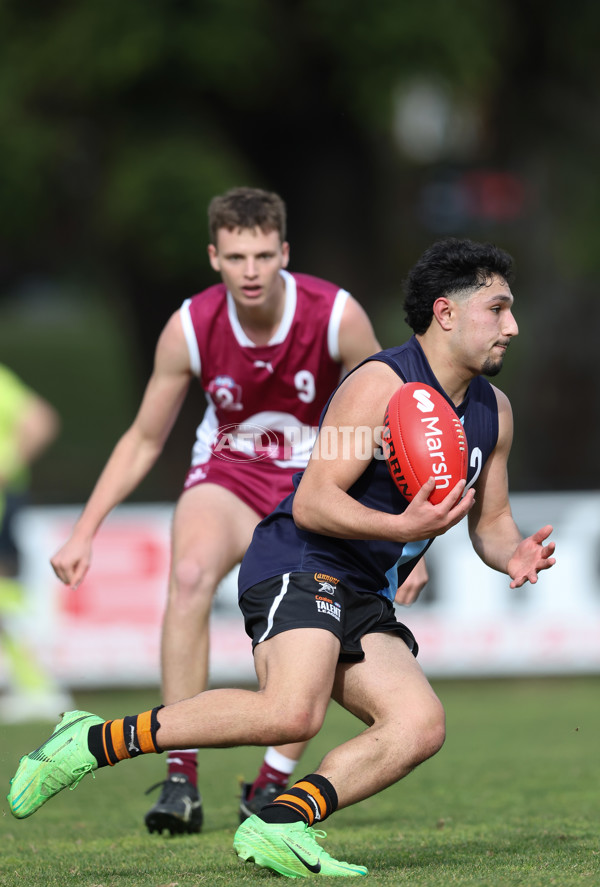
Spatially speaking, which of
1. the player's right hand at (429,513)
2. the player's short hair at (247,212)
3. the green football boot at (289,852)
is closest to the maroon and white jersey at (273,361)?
the player's short hair at (247,212)

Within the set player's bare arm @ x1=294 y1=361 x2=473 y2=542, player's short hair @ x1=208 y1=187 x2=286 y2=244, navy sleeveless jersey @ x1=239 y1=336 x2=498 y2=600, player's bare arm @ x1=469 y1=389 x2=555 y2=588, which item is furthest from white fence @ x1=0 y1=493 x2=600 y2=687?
player's bare arm @ x1=294 y1=361 x2=473 y2=542

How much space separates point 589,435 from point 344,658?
12.6 meters

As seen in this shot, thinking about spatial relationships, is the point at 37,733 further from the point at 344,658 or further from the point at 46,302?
the point at 46,302

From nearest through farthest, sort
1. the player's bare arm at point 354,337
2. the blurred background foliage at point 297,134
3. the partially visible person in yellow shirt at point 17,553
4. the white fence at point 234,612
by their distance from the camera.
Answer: the player's bare arm at point 354,337 → the partially visible person in yellow shirt at point 17,553 → the white fence at point 234,612 → the blurred background foliage at point 297,134

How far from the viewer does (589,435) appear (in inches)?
647

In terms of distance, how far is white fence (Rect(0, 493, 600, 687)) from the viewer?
10656 millimetres

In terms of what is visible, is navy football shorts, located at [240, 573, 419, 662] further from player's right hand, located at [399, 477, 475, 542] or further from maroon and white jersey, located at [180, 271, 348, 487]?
maroon and white jersey, located at [180, 271, 348, 487]

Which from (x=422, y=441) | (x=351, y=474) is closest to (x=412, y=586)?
(x=351, y=474)

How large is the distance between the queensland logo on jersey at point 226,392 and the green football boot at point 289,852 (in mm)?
2078

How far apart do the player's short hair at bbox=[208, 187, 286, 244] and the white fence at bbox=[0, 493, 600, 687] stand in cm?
550

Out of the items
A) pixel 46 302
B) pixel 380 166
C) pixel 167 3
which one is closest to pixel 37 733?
pixel 167 3

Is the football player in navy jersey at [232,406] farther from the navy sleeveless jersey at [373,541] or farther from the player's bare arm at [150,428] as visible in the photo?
the navy sleeveless jersey at [373,541]

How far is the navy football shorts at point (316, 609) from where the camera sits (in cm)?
427

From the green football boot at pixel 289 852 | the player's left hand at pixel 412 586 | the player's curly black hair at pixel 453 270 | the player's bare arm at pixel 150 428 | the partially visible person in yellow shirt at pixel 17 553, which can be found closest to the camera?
the green football boot at pixel 289 852
